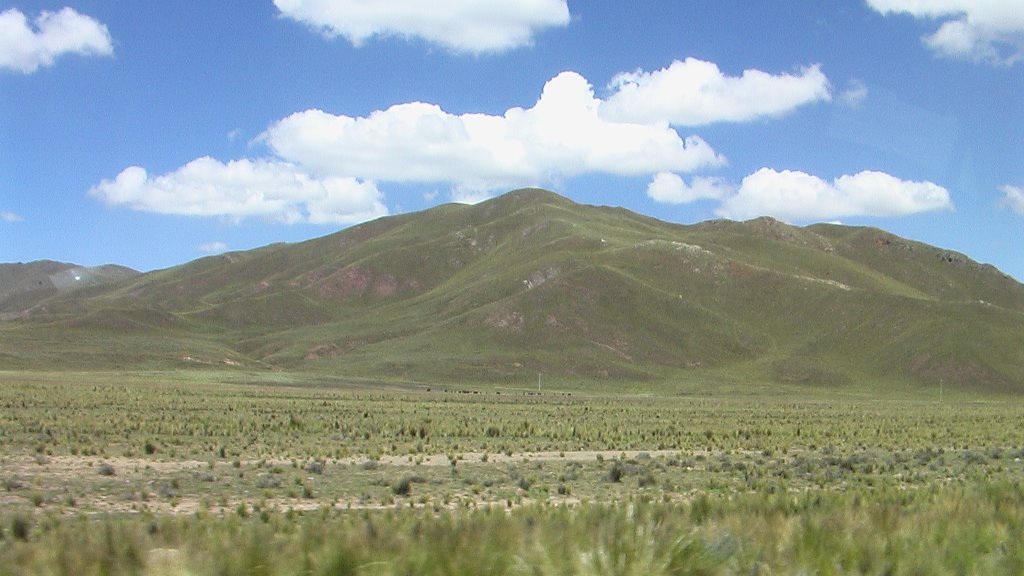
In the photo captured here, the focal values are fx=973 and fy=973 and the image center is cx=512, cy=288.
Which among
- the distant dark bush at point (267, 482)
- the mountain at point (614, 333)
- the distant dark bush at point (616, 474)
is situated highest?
the mountain at point (614, 333)

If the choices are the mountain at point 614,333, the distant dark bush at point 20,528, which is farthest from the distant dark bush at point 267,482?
the mountain at point 614,333

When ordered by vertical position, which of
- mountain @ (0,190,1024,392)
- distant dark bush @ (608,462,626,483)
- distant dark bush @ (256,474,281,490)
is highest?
mountain @ (0,190,1024,392)

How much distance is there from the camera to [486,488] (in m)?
23.7

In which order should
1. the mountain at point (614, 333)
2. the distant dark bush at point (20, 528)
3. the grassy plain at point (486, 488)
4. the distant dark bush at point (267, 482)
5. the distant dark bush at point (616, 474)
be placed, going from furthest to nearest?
the mountain at point (614, 333)
the distant dark bush at point (616, 474)
the distant dark bush at point (267, 482)
the distant dark bush at point (20, 528)
the grassy plain at point (486, 488)

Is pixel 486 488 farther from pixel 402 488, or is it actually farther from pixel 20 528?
pixel 20 528

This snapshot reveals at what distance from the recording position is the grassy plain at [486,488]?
25.4 ft

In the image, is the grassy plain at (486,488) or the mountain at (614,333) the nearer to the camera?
the grassy plain at (486,488)

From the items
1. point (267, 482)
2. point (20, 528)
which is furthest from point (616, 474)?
point (20, 528)

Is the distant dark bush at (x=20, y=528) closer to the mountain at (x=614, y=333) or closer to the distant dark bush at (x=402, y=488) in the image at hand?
the distant dark bush at (x=402, y=488)

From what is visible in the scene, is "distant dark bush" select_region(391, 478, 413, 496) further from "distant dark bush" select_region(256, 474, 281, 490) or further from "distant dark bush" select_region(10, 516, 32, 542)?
"distant dark bush" select_region(10, 516, 32, 542)

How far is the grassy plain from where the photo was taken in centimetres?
775

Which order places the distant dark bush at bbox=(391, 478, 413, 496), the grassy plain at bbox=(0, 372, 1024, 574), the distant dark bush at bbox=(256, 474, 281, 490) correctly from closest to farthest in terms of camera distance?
the grassy plain at bbox=(0, 372, 1024, 574), the distant dark bush at bbox=(391, 478, 413, 496), the distant dark bush at bbox=(256, 474, 281, 490)

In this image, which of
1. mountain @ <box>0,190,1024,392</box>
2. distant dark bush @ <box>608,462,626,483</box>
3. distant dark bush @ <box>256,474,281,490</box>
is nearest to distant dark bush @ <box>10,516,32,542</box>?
distant dark bush @ <box>256,474,281,490</box>

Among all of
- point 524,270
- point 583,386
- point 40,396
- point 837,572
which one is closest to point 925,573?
point 837,572
